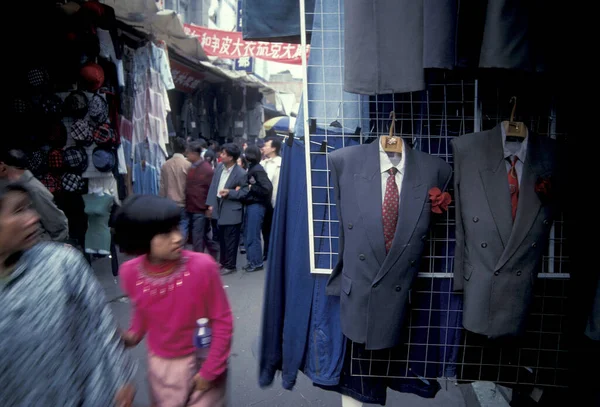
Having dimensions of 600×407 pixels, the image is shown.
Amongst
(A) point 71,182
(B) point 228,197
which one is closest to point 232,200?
(B) point 228,197

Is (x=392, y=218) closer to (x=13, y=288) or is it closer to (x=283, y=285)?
(x=283, y=285)

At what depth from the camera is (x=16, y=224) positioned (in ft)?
5.25

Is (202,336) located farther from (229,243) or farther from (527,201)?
(229,243)

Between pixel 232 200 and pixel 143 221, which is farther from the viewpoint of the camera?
pixel 232 200

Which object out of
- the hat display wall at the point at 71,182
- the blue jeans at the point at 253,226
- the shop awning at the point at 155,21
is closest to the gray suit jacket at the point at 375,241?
the hat display wall at the point at 71,182

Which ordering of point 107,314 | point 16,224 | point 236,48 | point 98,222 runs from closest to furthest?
point 16,224, point 107,314, point 98,222, point 236,48

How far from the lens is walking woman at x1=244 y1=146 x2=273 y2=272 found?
Answer: 716 centimetres

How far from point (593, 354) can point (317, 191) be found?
1604mm

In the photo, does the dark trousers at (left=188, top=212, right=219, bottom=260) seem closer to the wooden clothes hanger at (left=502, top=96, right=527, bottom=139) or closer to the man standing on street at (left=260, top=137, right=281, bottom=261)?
the man standing on street at (left=260, top=137, right=281, bottom=261)

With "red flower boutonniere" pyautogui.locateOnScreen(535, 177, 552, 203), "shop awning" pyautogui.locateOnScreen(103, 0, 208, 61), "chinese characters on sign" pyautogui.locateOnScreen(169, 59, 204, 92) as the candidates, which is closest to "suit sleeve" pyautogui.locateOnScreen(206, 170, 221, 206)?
"shop awning" pyautogui.locateOnScreen(103, 0, 208, 61)

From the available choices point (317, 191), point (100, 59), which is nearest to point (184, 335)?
point (317, 191)

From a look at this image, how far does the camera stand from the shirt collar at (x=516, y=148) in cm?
236

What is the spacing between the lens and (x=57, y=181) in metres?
5.78

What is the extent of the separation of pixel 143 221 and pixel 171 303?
388 millimetres
